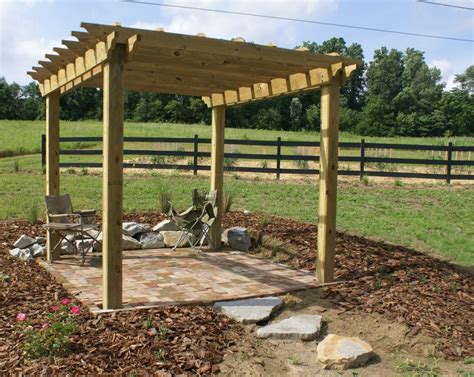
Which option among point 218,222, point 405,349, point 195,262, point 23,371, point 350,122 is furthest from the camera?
point 350,122

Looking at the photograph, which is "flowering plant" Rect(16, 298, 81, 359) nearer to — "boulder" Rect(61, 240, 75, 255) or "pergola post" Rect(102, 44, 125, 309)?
"pergola post" Rect(102, 44, 125, 309)

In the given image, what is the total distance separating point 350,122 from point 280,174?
3879cm

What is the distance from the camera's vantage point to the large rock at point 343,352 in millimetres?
3363

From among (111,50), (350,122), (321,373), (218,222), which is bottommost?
(321,373)

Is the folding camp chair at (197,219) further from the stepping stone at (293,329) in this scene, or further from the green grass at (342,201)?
the stepping stone at (293,329)

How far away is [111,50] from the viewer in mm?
3893

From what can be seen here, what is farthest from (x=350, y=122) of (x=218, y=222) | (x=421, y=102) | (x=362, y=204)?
(x=218, y=222)

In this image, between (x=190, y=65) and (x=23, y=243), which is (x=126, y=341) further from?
(x=23, y=243)

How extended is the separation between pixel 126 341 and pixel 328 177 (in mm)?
2678

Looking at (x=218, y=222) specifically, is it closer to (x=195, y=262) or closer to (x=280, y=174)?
(x=195, y=262)

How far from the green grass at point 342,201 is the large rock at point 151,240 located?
1933mm

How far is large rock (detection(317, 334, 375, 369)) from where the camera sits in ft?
11.0

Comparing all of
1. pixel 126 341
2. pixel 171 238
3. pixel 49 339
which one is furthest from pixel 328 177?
pixel 49 339

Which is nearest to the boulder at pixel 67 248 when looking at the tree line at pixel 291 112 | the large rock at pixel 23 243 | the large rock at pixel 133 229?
the large rock at pixel 23 243
